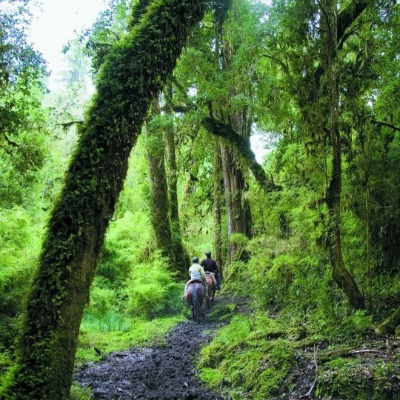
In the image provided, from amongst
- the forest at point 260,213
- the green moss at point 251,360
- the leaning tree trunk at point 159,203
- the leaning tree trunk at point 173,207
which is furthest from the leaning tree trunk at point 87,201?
the leaning tree trunk at point 173,207

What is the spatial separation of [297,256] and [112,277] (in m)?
8.83

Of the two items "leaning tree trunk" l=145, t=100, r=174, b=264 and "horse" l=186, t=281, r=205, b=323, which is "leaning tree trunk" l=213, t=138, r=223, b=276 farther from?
"horse" l=186, t=281, r=205, b=323

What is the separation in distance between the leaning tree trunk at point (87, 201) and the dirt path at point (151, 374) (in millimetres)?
1602

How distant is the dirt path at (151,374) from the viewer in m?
6.31

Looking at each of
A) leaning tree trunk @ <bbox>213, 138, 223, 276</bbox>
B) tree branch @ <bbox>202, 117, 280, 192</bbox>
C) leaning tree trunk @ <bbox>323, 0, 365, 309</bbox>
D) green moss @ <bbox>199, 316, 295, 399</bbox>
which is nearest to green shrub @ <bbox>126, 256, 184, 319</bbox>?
green moss @ <bbox>199, 316, 295, 399</bbox>

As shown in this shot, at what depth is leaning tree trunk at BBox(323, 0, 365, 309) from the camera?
23.6 feet

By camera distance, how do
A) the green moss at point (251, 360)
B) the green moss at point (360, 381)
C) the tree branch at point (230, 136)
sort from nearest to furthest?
the green moss at point (360, 381) < the green moss at point (251, 360) < the tree branch at point (230, 136)

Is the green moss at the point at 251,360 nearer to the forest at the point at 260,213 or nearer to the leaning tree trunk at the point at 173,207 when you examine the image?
the forest at the point at 260,213

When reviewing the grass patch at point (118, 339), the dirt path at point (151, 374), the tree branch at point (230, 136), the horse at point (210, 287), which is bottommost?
the dirt path at point (151, 374)

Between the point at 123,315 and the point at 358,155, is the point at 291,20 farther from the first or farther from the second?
the point at 123,315

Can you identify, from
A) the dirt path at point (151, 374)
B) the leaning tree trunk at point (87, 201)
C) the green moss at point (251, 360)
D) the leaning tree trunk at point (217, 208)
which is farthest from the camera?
the leaning tree trunk at point (217, 208)

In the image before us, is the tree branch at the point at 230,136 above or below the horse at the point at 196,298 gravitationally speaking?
above

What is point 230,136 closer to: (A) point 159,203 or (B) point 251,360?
(A) point 159,203

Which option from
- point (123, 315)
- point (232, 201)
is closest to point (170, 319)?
point (123, 315)
